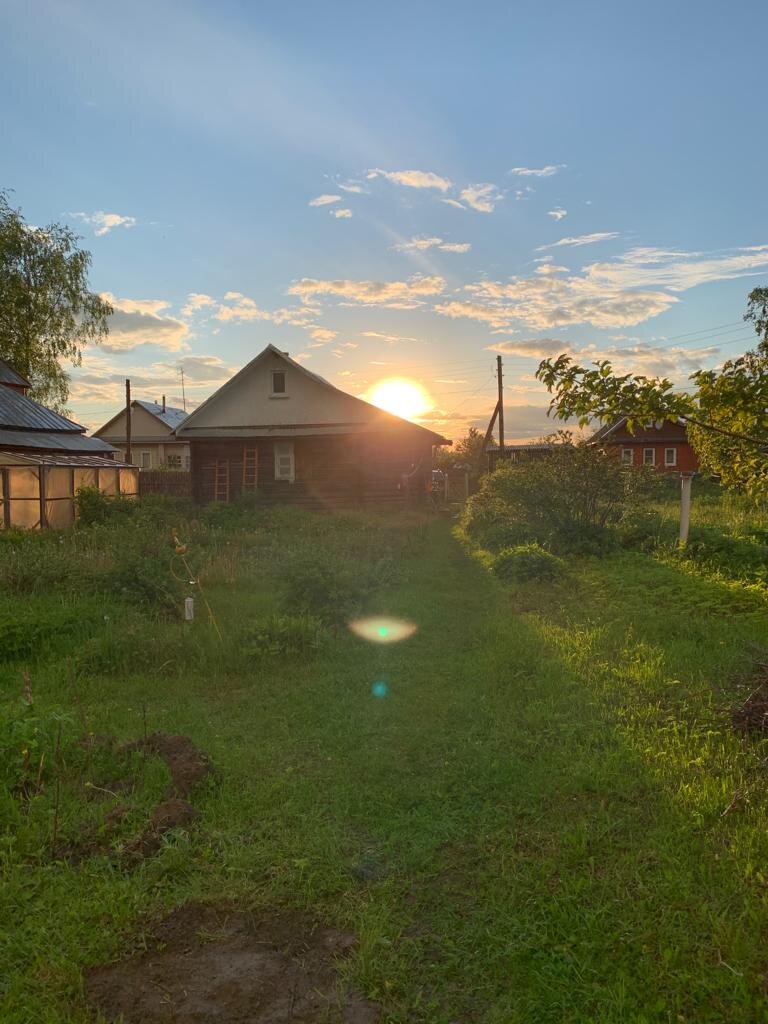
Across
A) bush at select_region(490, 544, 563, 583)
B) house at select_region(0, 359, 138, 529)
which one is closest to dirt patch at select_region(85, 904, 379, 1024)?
bush at select_region(490, 544, 563, 583)

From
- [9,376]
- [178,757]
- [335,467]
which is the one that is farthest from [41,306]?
A: [178,757]

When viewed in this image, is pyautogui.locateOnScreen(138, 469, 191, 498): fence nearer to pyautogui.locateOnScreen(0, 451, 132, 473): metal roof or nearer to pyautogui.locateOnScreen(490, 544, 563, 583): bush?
pyautogui.locateOnScreen(0, 451, 132, 473): metal roof

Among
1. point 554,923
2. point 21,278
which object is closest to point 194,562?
point 554,923

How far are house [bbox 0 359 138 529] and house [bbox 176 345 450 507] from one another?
3264mm

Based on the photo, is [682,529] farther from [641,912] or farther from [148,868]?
[148,868]

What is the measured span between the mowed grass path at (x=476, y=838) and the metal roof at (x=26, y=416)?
2113 centimetres

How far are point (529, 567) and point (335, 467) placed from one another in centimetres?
1510

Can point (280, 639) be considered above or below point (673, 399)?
below

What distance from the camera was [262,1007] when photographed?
255cm

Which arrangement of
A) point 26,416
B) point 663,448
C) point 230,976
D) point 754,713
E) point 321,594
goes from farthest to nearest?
1. point 663,448
2. point 26,416
3. point 321,594
4. point 754,713
5. point 230,976

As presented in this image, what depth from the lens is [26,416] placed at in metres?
25.2

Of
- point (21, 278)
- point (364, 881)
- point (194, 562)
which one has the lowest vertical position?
point (364, 881)

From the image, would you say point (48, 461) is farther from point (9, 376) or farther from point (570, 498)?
point (570, 498)

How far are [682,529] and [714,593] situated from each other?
3775 millimetres
